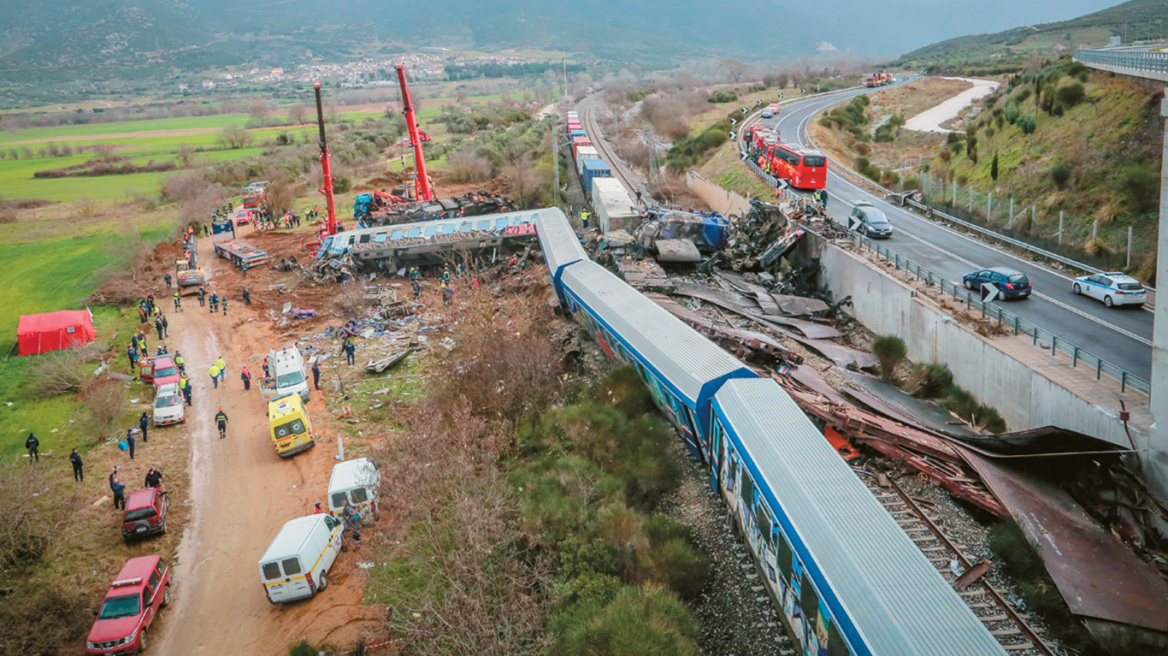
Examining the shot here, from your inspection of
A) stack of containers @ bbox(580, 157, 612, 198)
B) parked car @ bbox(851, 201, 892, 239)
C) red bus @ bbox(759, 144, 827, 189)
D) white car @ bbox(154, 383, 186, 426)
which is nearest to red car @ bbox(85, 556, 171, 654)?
white car @ bbox(154, 383, 186, 426)

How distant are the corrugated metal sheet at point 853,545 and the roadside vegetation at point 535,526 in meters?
2.91

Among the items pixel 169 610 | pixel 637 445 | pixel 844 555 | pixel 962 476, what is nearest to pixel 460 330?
pixel 637 445

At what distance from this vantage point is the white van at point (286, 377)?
31.1 m

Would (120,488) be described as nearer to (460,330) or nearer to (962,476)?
(460,330)

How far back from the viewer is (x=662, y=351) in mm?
20312

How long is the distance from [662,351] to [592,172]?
34183mm

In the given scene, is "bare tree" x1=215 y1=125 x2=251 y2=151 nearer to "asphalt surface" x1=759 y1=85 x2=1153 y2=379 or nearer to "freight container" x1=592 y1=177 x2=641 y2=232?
"freight container" x1=592 y1=177 x2=641 y2=232

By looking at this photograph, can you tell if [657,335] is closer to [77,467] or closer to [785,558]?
[785,558]

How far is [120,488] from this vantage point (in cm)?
2516

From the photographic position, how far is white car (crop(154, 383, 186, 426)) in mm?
30688

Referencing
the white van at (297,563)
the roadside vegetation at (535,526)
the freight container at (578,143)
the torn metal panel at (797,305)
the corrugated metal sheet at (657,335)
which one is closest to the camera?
the roadside vegetation at (535,526)

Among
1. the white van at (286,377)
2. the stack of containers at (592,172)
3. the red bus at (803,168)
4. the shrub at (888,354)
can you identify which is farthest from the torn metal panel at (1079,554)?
the stack of containers at (592,172)

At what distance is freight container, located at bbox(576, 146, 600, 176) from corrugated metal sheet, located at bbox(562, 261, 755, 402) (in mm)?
31567

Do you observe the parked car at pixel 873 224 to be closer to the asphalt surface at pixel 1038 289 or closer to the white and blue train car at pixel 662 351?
the asphalt surface at pixel 1038 289
